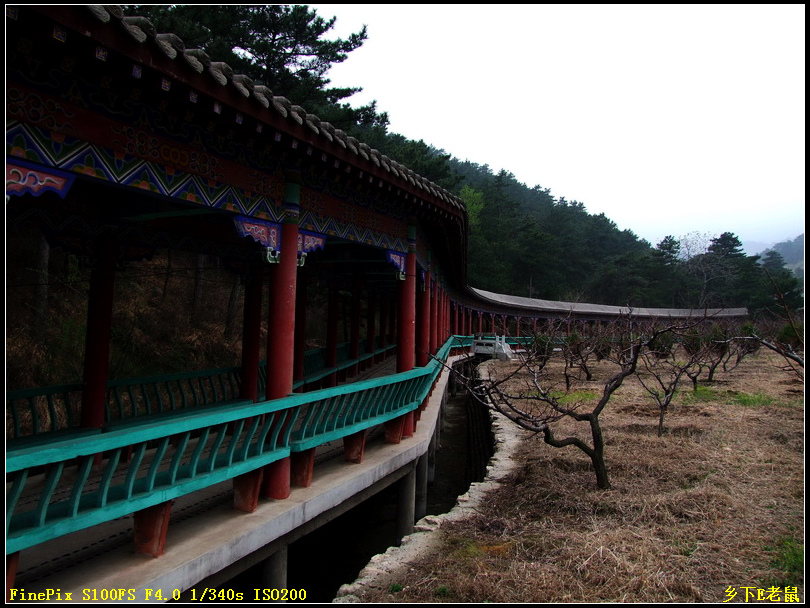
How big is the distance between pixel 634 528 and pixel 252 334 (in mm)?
6154

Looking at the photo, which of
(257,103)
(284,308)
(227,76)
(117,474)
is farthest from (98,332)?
(227,76)

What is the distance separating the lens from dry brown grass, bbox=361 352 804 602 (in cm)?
416

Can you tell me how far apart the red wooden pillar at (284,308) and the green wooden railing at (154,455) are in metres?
0.31

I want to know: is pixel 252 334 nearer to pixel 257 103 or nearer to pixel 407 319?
pixel 407 319

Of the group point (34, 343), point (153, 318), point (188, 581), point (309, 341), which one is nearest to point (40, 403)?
point (34, 343)

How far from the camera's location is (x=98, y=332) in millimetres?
6234

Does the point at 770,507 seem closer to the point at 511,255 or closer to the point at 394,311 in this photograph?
the point at 394,311

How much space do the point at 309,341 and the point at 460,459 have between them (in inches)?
602

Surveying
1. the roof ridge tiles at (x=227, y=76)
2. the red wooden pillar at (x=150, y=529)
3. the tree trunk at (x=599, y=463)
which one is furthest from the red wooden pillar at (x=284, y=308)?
the tree trunk at (x=599, y=463)

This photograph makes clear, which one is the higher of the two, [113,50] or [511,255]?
[511,255]

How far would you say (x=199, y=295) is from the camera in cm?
2120

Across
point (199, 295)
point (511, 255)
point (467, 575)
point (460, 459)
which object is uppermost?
point (511, 255)

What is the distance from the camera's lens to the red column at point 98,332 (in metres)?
6.22

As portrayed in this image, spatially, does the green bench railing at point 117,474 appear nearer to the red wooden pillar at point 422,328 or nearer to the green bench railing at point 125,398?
the green bench railing at point 125,398
